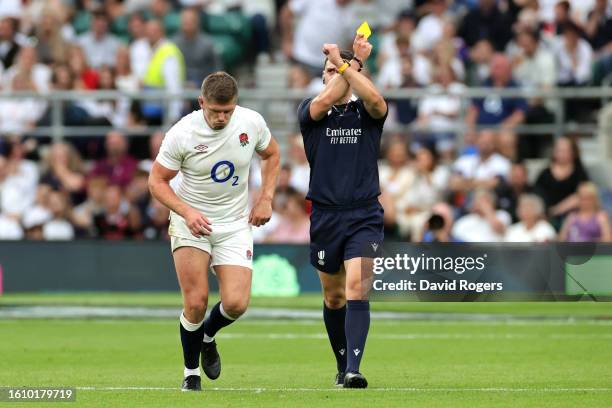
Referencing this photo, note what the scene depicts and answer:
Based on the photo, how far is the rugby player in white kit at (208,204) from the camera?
1050 centimetres

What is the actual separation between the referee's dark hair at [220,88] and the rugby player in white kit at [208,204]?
51 millimetres

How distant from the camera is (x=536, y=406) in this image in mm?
9523

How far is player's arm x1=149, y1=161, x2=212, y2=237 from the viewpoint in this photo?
33.9 feet

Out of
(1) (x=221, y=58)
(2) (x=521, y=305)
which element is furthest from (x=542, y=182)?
(1) (x=221, y=58)

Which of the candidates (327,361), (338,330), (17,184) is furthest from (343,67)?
(17,184)

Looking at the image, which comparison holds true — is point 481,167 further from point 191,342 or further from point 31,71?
point 191,342

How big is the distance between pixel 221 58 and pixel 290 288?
631 cm

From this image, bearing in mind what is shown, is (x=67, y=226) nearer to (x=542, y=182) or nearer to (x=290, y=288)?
(x=290, y=288)

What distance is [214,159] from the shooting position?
34.8ft

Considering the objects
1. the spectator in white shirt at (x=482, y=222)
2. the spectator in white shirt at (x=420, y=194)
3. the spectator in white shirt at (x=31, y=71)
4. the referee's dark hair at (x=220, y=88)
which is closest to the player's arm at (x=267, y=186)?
the referee's dark hair at (x=220, y=88)

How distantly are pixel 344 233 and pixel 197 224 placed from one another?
1.11 metres

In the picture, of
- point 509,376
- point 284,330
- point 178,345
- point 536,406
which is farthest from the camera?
Answer: point 284,330

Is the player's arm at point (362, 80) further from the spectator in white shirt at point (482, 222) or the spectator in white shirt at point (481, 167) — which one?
the spectator in white shirt at point (481, 167)

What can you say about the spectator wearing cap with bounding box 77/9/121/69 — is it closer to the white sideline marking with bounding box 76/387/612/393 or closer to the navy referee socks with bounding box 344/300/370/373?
the white sideline marking with bounding box 76/387/612/393
